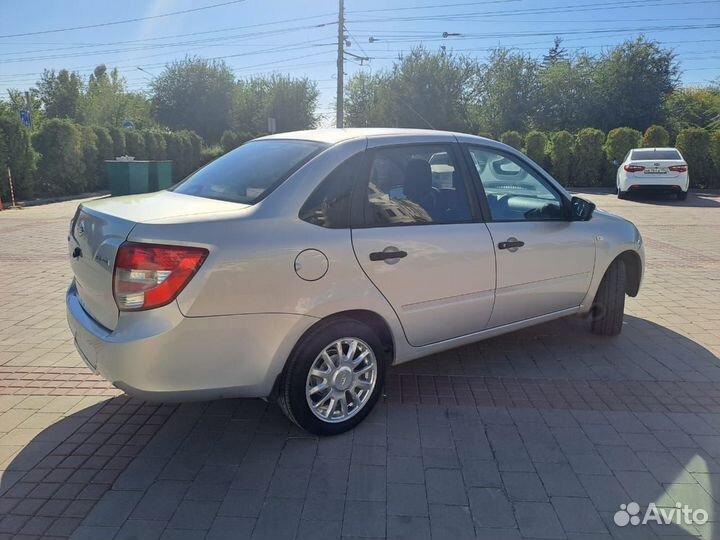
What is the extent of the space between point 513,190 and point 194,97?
4304 cm

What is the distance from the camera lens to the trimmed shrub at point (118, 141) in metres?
21.8

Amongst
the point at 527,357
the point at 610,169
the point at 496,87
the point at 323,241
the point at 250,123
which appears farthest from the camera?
the point at 250,123

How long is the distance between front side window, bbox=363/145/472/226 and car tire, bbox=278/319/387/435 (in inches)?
26.6

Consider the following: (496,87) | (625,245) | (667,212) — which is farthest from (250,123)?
(625,245)

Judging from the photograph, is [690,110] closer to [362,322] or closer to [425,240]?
[425,240]

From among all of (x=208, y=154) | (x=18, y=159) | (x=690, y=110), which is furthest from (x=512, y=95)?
(x=18, y=159)

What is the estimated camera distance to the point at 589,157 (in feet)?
78.3

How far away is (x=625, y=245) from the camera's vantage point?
4875 millimetres

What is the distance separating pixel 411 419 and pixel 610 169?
76.3 feet

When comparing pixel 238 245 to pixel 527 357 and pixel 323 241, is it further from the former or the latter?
pixel 527 357

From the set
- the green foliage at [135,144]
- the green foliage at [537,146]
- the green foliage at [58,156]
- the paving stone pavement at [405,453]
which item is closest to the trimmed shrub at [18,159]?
the green foliage at [58,156]

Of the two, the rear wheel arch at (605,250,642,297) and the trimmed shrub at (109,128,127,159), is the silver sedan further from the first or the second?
the trimmed shrub at (109,128,127,159)

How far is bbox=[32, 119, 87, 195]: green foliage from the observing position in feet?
59.1
